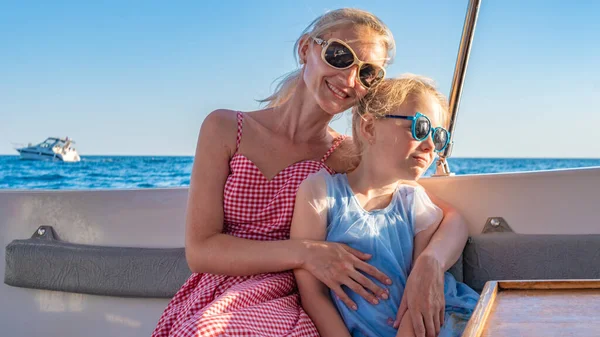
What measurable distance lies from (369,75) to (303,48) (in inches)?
8.6

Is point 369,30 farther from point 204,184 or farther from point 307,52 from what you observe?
point 204,184

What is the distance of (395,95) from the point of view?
148 centimetres

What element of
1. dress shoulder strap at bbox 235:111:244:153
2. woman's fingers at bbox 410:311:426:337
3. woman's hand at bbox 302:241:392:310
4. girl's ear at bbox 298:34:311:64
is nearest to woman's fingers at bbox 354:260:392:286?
woman's hand at bbox 302:241:392:310

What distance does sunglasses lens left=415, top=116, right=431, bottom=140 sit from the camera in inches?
55.9

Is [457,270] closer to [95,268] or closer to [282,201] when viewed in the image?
[282,201]

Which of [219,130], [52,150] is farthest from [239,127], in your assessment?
[52,150]

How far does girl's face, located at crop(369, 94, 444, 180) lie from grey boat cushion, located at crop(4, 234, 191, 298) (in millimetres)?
709

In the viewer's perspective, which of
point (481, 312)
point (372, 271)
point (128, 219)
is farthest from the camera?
point (128, 219)

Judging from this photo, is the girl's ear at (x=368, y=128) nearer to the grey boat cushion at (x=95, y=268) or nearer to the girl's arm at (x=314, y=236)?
the girl's arm at (x=314, y=236)

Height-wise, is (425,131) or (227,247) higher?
(425,131)

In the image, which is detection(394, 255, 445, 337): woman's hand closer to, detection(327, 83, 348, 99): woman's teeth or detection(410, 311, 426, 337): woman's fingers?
detection(410, 311, 426, 337): woman's fingers

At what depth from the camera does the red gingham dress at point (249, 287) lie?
4.08ft

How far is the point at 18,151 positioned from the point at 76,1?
755 cm

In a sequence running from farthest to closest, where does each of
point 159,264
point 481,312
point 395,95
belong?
point 159,264 → point 395,95 → point 481,312
